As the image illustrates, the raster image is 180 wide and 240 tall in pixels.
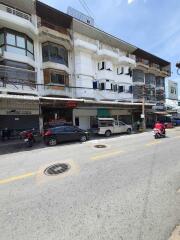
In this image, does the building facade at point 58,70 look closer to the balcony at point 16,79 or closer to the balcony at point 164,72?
the balcony at point 16,79

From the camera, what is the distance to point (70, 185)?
702 cm

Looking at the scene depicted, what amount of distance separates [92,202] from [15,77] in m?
18.5

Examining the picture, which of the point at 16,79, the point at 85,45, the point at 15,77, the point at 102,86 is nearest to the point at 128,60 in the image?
the point at 102,86

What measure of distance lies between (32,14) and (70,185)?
2261 cm

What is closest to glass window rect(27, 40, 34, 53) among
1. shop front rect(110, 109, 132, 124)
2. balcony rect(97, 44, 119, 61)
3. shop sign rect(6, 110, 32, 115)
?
shop sign rect(6, 110, 32, 115)

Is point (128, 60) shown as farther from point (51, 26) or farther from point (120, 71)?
point (51, 26)

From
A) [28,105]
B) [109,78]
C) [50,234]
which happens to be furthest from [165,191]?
[109,78]

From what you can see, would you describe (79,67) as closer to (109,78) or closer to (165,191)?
(109,78)

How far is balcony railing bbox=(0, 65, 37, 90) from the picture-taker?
2028 centimetres

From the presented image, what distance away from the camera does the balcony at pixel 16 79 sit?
2027 centimetres

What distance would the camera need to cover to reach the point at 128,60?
117 feet

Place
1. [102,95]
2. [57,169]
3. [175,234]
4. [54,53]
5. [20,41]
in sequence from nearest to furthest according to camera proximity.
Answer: [175,234] < [57,169] < [20,41] < [54,53] < [102,95]

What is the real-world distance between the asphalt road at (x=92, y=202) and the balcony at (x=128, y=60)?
91.1ft

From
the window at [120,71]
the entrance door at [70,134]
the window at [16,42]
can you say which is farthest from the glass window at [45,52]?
the window at [120,71]
